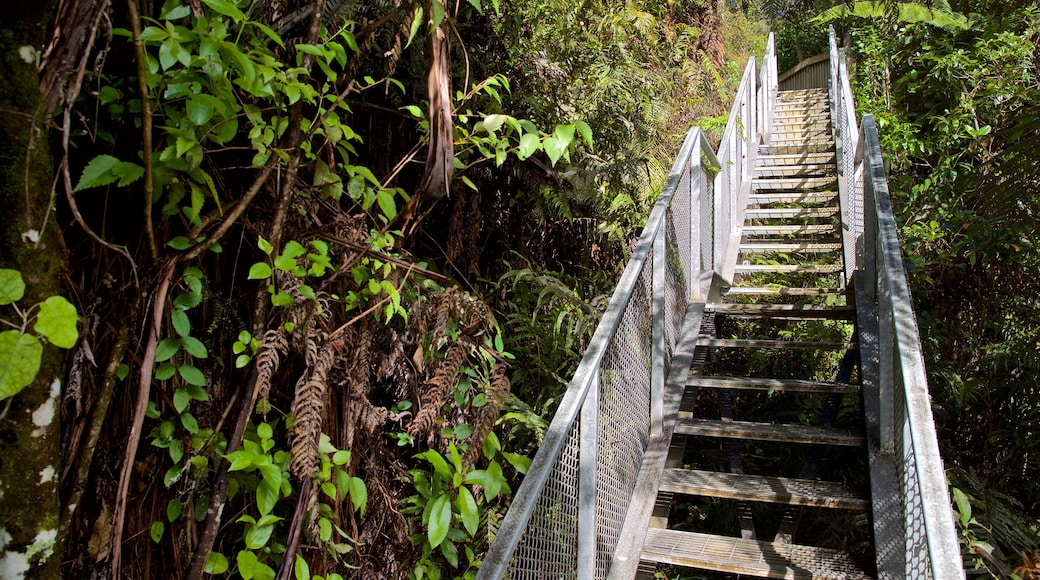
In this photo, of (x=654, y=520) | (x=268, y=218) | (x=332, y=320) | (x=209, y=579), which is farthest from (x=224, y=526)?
(x=654, y=520)

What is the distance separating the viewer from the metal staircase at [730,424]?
2.14 meters

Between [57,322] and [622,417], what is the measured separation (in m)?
2.10

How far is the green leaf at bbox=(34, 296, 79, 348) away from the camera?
1393mm

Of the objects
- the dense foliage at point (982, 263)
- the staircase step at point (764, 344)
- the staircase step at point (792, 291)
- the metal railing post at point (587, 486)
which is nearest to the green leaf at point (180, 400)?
the metal railing post at point (587, 486)

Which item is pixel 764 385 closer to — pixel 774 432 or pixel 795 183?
pixel 774 432

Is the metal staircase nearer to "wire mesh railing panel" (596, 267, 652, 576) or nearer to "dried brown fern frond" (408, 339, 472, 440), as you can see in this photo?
"wire mesh railing panel" (596, 267, 652, 576)

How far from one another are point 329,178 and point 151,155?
682 millimetres

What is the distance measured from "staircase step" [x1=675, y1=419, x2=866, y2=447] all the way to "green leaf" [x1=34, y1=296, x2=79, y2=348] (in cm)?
283

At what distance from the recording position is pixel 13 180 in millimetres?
1479

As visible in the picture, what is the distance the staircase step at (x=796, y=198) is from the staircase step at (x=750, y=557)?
479 centimetres

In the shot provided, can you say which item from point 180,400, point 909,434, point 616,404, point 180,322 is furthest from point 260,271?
point 909,434

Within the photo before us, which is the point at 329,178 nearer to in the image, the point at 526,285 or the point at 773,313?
the point at 526,285

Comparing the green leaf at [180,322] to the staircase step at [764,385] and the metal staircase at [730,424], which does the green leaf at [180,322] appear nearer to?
the metal staircase at [730,424]

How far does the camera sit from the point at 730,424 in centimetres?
364
